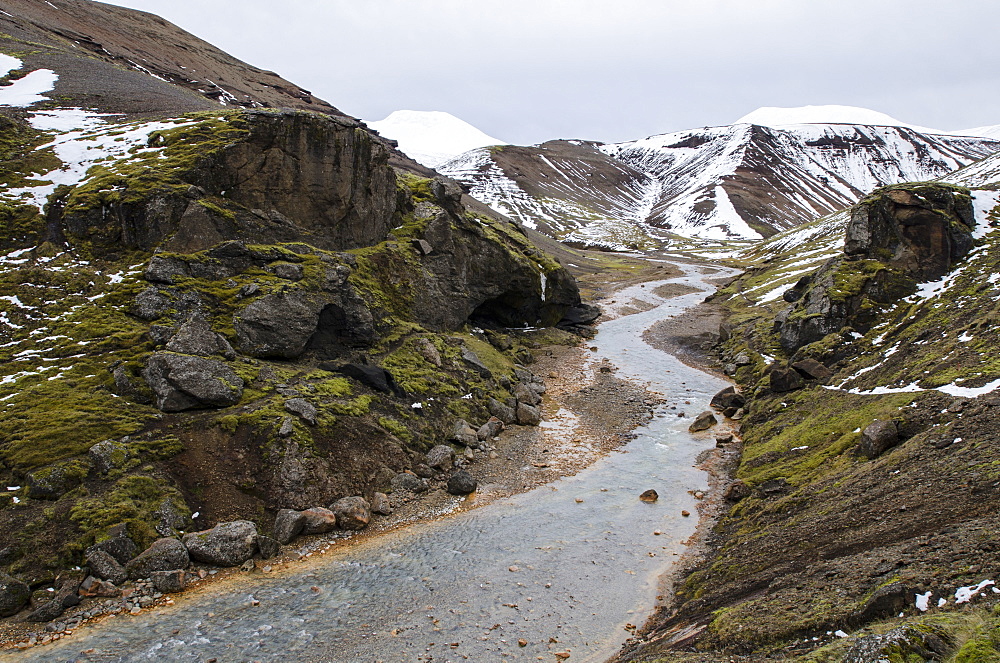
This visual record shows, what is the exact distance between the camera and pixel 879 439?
20984mm

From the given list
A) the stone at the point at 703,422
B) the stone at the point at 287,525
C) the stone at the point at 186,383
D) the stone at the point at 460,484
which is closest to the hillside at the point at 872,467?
the stone at the point at 703,422

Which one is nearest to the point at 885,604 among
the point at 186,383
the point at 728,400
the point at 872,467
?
the point at 872,467

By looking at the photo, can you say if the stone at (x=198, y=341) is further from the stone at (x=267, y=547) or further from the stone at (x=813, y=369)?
the stone at (x=813, y=369)

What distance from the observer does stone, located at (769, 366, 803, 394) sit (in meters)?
34.4

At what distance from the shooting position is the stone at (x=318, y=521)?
21.7 meters

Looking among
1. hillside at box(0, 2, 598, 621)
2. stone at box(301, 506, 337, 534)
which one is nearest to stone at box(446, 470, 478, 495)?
hillside at box(0, 2, 598, 621)

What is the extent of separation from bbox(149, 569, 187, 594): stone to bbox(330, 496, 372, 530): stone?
5825 millimetres

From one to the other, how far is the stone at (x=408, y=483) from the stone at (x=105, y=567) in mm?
10721

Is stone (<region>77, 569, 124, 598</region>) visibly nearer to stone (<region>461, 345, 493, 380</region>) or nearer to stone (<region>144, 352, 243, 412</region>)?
stone (<region>144, 352, 243, 412</region>)

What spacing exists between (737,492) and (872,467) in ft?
21.3

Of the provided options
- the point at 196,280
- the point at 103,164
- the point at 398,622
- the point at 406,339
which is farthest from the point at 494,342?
the point at 398,622

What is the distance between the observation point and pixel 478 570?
20.0m

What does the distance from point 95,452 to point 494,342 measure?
110 ft

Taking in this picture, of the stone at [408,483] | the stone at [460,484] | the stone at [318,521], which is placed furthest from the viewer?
the stone at [460,484]
